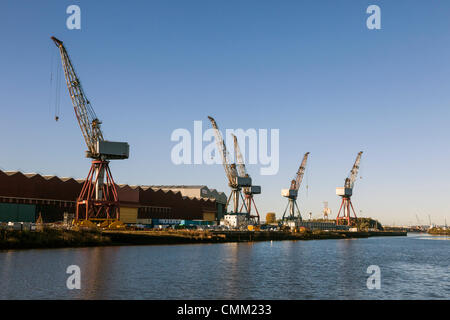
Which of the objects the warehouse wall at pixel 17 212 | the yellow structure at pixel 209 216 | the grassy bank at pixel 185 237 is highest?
the warehouse wall at pixel 17 212

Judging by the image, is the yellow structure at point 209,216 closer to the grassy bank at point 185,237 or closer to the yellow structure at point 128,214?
the grassy bank at point 185,237

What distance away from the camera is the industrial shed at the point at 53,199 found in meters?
107

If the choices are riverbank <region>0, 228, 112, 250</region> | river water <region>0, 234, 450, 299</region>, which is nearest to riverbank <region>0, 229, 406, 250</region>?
riverbank <region>0, 228, 112, 250</region>

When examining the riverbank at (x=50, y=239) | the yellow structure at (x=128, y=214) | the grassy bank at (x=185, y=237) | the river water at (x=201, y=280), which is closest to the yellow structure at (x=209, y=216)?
the grassy bank at (x=185, y=237)

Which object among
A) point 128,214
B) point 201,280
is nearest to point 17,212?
point 128,214

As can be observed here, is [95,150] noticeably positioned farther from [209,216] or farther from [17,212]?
[209,216]

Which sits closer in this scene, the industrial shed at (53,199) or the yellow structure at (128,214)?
the industrial shed at (53,199)

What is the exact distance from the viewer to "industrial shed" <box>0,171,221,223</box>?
107 meters

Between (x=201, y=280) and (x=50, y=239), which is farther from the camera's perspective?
(x=50, y=239)

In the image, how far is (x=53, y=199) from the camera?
4641 inches

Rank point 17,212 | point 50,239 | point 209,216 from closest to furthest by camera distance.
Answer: point 50,239 → point 17,212 → point 209,216

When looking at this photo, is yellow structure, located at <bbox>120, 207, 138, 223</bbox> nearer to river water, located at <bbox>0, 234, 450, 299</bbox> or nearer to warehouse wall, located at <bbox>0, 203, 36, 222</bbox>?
warehouse wall, located at <bbox>0, 203, 36, 222</bbox>

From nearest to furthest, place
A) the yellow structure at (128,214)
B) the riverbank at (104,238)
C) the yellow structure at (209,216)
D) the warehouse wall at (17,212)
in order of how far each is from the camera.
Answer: the riverbank at (104,238) < the warehouse wall at (17,212) < the yellow structure at (128,214) < the yellow structure at (209,216)

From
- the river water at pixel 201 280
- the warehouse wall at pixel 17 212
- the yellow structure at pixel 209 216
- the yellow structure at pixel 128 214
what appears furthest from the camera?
the yellow structure at pixel 209 216
